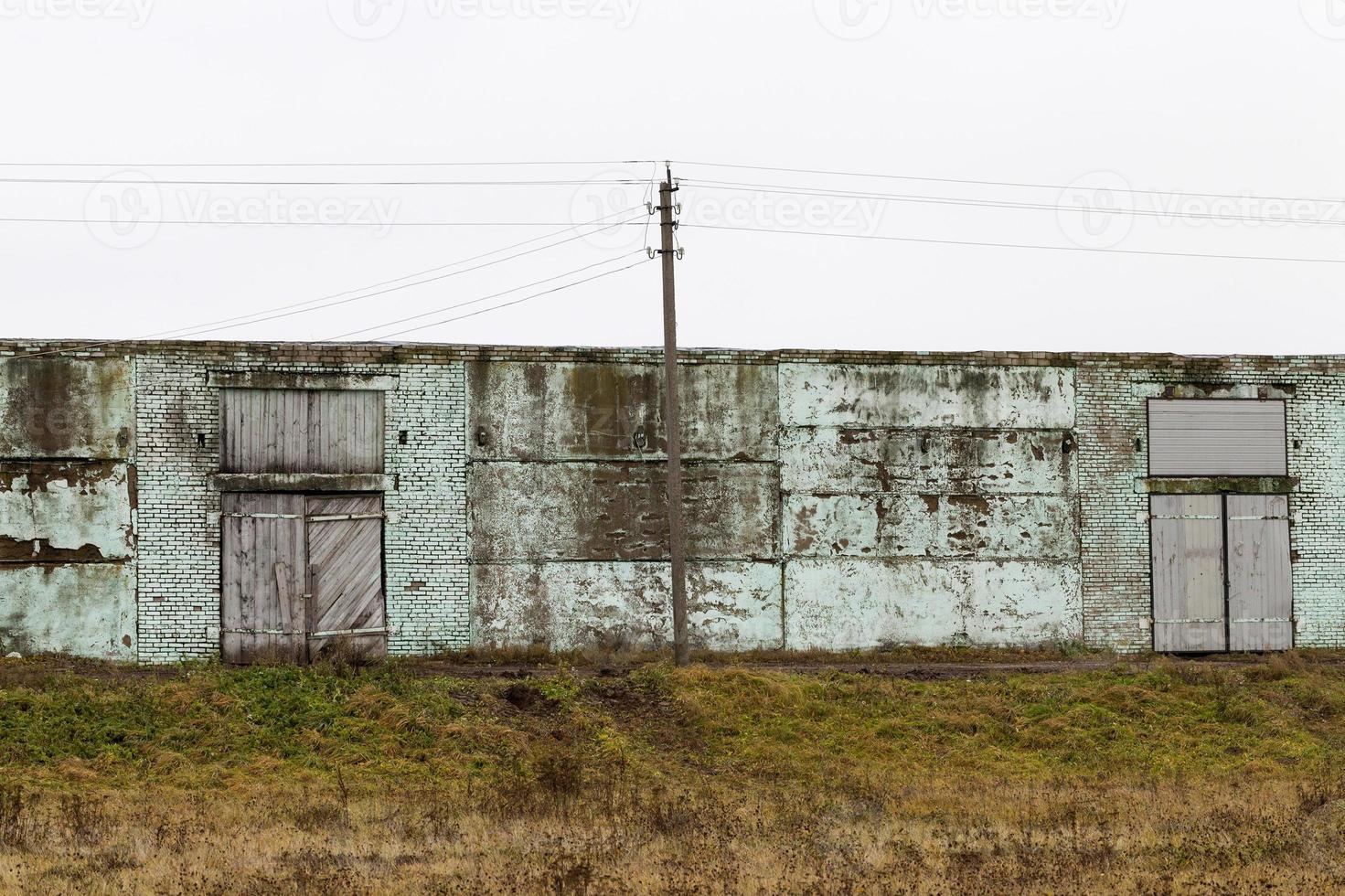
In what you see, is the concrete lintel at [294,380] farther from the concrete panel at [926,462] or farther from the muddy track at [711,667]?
the concrete panel at [926,462]

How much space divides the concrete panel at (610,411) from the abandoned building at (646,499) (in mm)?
43

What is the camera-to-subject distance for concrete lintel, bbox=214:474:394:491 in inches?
798

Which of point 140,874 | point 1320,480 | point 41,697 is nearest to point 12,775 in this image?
point 41,697

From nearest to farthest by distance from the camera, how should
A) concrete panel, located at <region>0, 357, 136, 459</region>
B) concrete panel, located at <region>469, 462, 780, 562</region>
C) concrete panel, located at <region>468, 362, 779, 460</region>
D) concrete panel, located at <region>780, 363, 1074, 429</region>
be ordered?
concrete panel, located at <region>0, 357, 136, 459</region> < concrete panel, located at <region>469, 462, 780, 562</region> < concrete panel, located at <region>468, 362, 779, 460</region> < concrete panel, located at <region>780, 363, 1074, 429</region>

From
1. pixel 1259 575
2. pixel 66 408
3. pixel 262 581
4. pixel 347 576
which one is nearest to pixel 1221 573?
pixel 1259 575

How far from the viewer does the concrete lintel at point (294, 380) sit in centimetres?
2050

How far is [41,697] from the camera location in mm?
16641

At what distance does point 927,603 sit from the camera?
72.4 ft

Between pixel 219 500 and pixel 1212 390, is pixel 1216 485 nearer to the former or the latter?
pixel 1212 390

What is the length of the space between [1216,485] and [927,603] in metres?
5.30

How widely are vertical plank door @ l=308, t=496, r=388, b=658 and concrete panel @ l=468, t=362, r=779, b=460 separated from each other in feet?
6.53

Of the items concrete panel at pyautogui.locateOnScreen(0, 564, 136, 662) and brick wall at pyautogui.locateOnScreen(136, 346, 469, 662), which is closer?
concrete panel at pyautogui.locateOnScreen(0, 564, 136, 662)

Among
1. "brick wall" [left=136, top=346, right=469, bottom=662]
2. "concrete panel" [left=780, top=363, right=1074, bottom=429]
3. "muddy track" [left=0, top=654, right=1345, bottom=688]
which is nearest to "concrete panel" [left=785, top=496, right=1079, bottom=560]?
"concrete panel" [left=780, top=363, right=1074, bottom=429]

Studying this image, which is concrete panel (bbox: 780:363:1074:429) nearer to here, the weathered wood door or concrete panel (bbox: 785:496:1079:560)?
concrete panel (bbox: 785:496:1079:560)
